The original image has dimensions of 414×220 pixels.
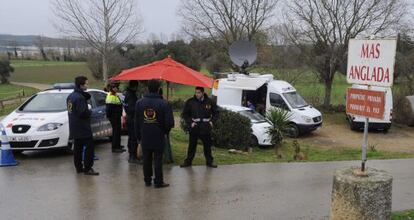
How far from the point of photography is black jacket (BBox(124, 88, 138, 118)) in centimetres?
975

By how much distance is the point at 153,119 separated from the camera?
25.3 ft

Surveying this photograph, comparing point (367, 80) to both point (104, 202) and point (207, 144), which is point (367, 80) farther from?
point (207, 144)

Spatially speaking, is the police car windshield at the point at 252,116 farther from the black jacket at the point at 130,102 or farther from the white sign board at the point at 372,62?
the white sign board at the point at 372,62

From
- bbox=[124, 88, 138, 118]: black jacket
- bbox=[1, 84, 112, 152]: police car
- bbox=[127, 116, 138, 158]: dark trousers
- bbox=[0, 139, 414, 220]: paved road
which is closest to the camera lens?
bbox=[0, 139, 414, 220]: paved road

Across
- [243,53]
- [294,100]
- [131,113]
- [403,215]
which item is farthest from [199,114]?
[243,53]

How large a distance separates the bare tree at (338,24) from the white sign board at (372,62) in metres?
24.8

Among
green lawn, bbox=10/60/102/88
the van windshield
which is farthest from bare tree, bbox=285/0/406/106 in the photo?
green lawn, bbox=10/60/102/88

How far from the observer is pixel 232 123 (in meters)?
13.6

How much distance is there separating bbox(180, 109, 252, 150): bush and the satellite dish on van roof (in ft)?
32.2

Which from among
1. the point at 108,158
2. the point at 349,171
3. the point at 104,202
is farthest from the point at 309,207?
the point at 108,158

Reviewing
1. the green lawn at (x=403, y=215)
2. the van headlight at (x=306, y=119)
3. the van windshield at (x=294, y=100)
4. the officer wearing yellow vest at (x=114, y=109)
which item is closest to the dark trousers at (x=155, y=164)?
the officer wearing yellow vest at (x=114, y=109)

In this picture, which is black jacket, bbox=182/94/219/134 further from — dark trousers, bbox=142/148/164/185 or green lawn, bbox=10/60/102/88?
green lawn, bbox=10/60/102/88

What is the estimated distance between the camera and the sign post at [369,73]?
17.0 ft

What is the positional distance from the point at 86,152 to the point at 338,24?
2404cm
